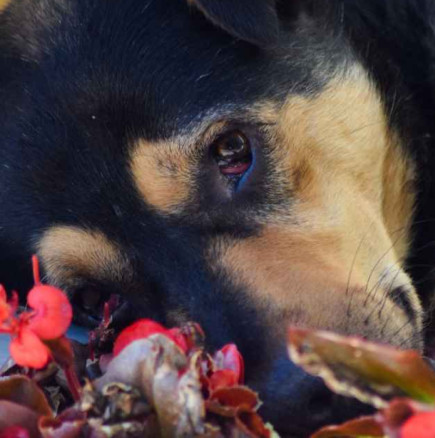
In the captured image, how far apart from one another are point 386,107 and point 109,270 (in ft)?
→ 2.55

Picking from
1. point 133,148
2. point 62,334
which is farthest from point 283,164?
point 62,334

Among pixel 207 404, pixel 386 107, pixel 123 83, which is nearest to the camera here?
pixel 207 404

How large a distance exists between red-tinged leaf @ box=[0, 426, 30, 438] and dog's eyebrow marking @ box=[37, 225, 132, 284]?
0.86 metres

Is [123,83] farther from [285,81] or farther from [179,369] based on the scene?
[179,369]

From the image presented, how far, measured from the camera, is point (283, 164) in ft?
4.97

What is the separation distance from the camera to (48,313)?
0.69 m

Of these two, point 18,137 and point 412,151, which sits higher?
point 18,137

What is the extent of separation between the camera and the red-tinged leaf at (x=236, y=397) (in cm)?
66

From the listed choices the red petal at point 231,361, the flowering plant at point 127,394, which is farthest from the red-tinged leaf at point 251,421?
the red petal at point 231,361

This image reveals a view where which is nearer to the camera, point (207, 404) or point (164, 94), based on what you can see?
point (207, 404)

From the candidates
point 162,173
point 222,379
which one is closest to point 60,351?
point 222,379

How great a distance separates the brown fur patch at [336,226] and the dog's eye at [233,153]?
0.20 feet

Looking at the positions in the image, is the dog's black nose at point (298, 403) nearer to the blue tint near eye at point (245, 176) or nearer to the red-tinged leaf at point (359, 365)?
the blue tint near eye at point (245, 176)

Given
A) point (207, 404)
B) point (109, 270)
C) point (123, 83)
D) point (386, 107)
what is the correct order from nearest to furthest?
point (207, 404) < point (123, 83) < point (109, 270) < point (386, 107)
